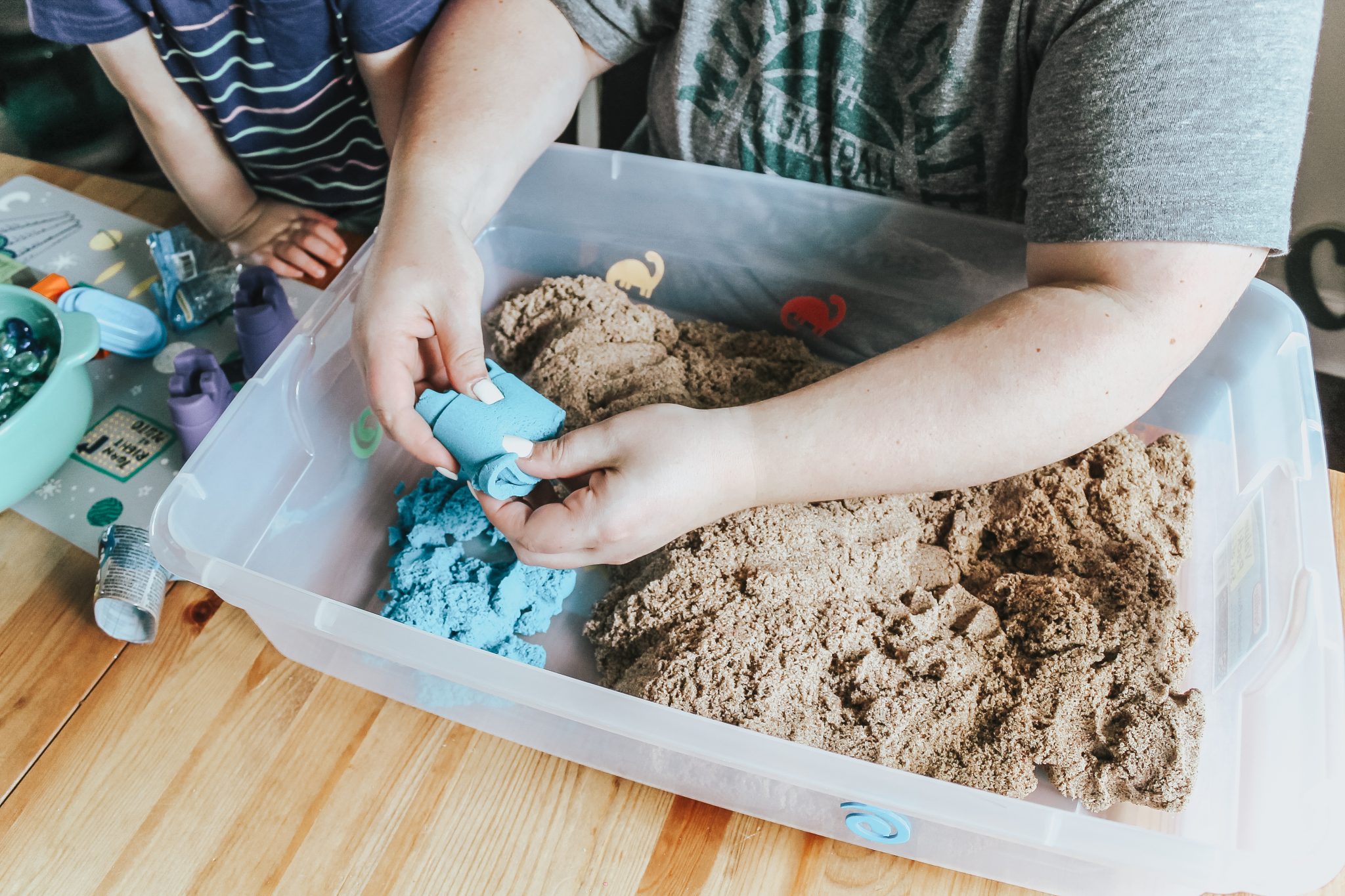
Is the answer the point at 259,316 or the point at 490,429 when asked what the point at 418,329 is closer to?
the point at 490,429

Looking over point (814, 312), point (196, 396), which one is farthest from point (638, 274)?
point (196, 396)

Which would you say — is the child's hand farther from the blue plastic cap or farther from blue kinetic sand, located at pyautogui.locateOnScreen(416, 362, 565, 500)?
blue kinetic sand, located at pyautogui.locateOnScreen(416, 362, 565, 500)

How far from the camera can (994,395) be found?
0.52 m

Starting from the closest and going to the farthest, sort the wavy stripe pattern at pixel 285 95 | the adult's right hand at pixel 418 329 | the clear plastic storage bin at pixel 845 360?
the clear plastic storage bin at pixel 845 360
the adult's right hand at pixel 418 329
the wavy stripe pattern at pixel 285 95

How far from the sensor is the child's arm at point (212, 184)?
0.82 meters

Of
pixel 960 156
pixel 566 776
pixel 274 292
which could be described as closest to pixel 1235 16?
pixel 960 156

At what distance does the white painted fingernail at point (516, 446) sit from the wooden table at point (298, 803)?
0.19 metres

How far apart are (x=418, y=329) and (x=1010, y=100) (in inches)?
17.1

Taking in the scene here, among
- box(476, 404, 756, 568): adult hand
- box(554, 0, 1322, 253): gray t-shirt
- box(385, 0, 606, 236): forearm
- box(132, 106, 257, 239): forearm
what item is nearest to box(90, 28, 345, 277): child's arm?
box(132, 106, 257, 239): forearm

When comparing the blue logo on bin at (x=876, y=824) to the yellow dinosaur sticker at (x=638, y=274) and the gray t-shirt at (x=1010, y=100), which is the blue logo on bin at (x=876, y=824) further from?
the yellow dinosaur sticker at (x=638, y=274)

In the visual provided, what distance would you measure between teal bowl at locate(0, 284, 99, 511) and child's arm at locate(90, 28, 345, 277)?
20 cm

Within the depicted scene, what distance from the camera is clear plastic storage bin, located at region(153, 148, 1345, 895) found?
452 millimetres

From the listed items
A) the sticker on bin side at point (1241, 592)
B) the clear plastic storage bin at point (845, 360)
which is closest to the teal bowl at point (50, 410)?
the clear plastic storage bin at point (845, 360)

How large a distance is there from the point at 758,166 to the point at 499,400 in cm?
35
